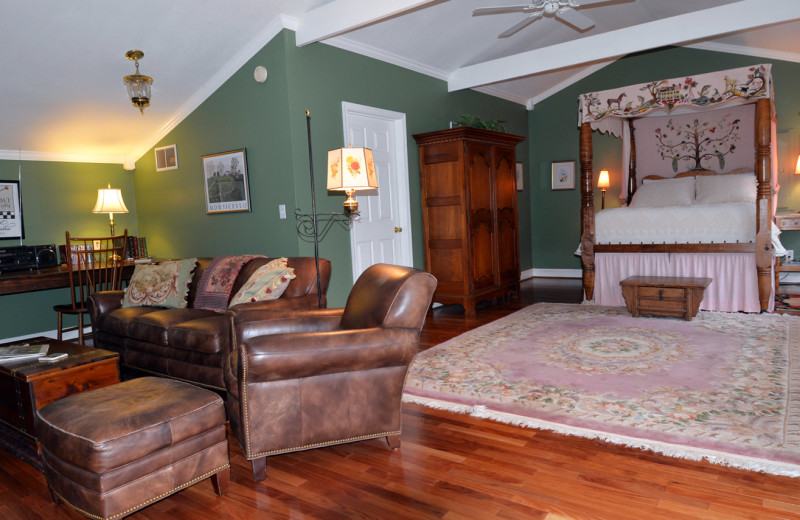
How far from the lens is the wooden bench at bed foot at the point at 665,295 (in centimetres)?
470

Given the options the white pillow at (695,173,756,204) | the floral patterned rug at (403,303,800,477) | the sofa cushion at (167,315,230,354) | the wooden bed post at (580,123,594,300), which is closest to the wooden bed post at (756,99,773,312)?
the floral patterned rug at (403,303,800,477)

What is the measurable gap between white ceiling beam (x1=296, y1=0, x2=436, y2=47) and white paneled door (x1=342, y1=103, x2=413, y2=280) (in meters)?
0.74

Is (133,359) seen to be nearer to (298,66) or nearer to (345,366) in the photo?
(345,366)

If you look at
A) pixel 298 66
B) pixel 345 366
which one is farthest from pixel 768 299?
pixel 298 66

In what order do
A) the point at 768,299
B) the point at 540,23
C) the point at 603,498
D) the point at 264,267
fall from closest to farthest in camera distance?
the point at 603,498 < the point at 264,267 < the point at 768,299 < the point at 540,23

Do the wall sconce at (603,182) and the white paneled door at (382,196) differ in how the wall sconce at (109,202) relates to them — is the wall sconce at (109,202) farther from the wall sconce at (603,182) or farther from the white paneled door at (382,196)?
the wall sconce at (603,182)

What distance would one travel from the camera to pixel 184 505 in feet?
6.98

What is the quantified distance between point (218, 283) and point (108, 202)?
2.06 meters

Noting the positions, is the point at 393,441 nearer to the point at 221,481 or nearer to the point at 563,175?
the point at 221,481

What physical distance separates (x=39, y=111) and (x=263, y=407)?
3985 millimetres

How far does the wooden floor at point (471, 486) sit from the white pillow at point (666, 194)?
485cm

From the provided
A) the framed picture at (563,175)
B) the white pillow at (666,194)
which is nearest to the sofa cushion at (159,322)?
the white pillow at (666,194)

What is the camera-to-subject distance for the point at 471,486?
2127 millimetres

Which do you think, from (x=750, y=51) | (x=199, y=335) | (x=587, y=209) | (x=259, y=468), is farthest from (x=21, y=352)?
(x=750, y=51)
